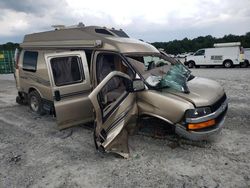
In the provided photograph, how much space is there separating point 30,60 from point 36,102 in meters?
1.17

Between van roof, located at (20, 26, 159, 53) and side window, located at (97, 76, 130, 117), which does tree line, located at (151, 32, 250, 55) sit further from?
side window, located at (97, 76, 130, 117)

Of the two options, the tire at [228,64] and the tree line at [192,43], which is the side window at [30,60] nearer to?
the tire at [228,64]

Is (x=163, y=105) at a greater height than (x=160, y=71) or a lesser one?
lesser

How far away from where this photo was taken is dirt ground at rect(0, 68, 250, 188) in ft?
12.5

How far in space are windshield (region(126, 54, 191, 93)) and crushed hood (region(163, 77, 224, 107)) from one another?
12cm

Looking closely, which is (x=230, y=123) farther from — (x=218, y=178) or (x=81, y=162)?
(x=81, y=162)

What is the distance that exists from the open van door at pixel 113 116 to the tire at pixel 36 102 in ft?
9.29

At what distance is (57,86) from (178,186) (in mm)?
3120

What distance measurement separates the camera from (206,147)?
15.8 ft

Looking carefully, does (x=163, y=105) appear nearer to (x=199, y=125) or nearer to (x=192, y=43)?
(x=199, y=125)

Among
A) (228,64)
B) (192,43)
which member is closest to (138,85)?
(228,64)

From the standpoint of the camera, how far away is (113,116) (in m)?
4.63

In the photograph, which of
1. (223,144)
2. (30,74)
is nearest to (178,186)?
(223,144)

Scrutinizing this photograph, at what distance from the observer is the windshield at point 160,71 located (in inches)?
186
